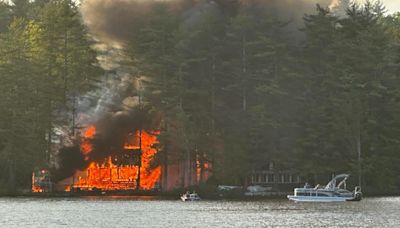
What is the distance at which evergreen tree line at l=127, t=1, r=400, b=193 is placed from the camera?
150750 mm

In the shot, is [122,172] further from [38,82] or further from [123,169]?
[38,82]

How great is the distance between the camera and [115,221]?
9769 cm

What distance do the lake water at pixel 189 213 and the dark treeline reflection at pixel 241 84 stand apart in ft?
50.3

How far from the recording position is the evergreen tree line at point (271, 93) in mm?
150750

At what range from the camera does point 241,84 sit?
509 ft

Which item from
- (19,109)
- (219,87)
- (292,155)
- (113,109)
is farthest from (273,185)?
(19,109)

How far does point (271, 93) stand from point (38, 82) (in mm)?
37270

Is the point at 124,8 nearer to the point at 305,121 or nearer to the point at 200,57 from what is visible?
the point at 200,57

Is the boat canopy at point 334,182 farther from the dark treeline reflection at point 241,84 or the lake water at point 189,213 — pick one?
the lake water at point 189,213

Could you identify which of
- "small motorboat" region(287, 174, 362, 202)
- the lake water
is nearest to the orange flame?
the lake water

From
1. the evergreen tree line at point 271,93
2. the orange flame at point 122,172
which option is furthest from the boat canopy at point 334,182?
the orange flame at point 122,172

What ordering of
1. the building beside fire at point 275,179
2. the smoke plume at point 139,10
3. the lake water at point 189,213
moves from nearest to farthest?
the lake water at point 189,213 < the building beside fire at point 275,179 < the smoke plume at point 139,10

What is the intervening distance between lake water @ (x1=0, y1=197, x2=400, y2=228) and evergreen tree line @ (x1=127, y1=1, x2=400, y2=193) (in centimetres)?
1535

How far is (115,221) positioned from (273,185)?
62.1 m
